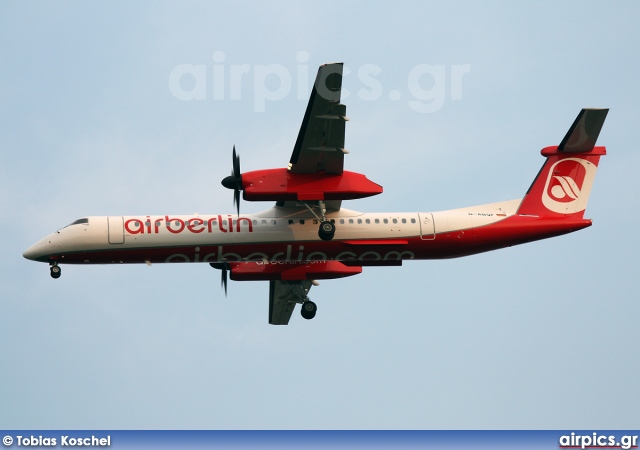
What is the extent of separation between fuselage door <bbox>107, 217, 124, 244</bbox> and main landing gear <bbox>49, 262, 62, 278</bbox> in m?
1.90

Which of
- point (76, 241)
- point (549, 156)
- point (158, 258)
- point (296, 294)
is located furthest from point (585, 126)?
point (76, 241)

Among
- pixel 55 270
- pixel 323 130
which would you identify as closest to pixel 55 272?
pixel 55 270

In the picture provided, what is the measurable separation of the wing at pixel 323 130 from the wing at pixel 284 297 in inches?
246

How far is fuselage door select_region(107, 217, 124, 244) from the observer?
1435 inches

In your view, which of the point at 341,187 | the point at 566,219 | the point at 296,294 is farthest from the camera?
the point at 296,294

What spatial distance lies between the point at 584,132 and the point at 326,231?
30.8 ft

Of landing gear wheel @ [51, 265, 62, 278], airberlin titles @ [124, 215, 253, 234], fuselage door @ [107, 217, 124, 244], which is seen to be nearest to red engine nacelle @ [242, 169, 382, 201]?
airberlin titles @ [124, 215, 253, 234]

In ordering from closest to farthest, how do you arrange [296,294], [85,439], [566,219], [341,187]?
[85,439]
[341,187]
[566,219]
[296,294]

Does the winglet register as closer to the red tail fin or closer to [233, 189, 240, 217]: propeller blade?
the red tail fin

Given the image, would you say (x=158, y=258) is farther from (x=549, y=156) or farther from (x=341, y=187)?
(x=549, y=156)

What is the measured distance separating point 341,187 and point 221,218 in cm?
410

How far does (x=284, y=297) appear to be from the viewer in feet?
138

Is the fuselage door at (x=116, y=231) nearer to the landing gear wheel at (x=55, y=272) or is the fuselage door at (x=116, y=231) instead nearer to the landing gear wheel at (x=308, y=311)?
the landing gear wheel at (x=55, y=272)

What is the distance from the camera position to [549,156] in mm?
39188
